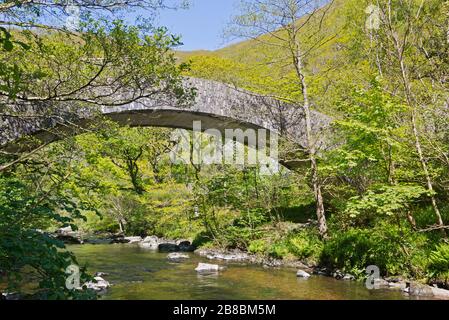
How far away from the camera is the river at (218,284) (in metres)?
7.83

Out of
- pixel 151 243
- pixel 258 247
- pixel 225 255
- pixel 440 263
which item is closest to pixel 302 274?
pixel 440 263

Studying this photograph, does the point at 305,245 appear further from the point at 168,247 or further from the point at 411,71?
the point at 168,247

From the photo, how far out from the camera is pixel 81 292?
130 inches

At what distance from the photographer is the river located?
7832mm

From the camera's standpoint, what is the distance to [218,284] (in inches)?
355

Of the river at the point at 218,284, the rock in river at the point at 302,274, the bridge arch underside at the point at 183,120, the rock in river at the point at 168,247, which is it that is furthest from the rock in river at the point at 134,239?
the rock in river at the point at 302,274

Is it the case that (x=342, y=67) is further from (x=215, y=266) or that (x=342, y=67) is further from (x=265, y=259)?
(x=215, y=266)

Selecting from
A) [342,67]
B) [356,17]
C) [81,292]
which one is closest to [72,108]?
[81,292]

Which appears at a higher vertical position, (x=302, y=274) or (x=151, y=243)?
(x=302, y=274)

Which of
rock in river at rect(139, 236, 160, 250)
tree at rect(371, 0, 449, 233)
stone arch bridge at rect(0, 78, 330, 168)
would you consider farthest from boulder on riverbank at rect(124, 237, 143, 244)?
tree at rect(371, 0, 449, 233)

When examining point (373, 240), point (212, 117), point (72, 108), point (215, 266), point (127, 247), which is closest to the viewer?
point (72, 108)

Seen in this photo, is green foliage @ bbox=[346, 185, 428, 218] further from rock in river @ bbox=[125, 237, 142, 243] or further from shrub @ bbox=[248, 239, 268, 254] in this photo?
rock in river @ bbox=[125, 237, 142, 243]

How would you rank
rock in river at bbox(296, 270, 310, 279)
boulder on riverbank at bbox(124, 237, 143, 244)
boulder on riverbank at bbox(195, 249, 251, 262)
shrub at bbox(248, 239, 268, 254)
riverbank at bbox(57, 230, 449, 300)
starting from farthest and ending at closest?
boulder on riverbank at bbox(124, 237, 143, 244)
boulder on riverbank at bbox(195, 249, 251, 262)
shrub at bbox(248, 239, 268, 254)
rock in river at bbox(296, 270, 310, 279)
riverbank at bbox(57, 230, 449, 300)

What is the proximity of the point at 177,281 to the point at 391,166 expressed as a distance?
5245mm
